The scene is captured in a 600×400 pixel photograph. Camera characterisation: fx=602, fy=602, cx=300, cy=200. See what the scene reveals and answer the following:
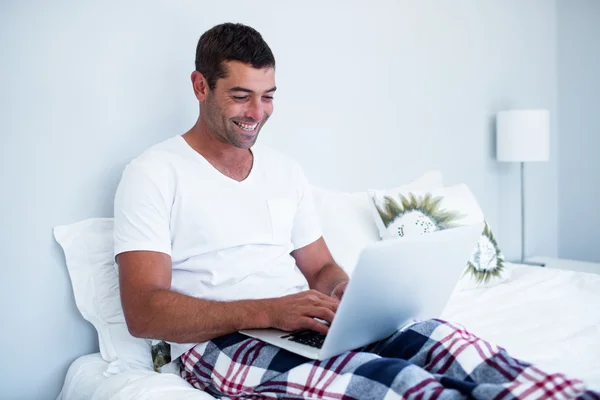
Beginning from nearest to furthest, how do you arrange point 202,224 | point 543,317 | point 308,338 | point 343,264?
point 308,338, point 202,224, point 543,317, point 343,264

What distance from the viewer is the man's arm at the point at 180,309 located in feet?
3.99

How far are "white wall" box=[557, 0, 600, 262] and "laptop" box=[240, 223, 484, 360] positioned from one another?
2.46 metres

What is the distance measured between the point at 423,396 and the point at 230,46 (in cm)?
95

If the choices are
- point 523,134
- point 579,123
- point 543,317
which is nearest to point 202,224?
point 543,317

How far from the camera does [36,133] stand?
1428 millimetres

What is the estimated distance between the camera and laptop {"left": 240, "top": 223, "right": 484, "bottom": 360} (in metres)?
1.00

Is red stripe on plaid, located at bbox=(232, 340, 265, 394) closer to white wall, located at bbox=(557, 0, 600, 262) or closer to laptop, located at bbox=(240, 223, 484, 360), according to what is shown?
laptop, located at bbox=(240, 223, 484, 360)

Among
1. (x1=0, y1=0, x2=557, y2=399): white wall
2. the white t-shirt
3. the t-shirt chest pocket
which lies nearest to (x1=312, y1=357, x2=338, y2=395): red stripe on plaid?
the white t-shirt

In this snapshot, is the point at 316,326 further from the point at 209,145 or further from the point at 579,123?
the point at 579,123

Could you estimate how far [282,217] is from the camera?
1552mm

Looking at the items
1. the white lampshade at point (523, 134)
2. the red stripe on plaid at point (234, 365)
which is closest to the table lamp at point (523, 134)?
the white lampshade at point (523, 134)

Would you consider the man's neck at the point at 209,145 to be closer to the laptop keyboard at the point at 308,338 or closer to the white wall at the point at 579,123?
the laptop keyboard at the point at 308,338

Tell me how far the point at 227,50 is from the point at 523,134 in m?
1.75

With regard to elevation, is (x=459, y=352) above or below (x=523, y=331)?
above
